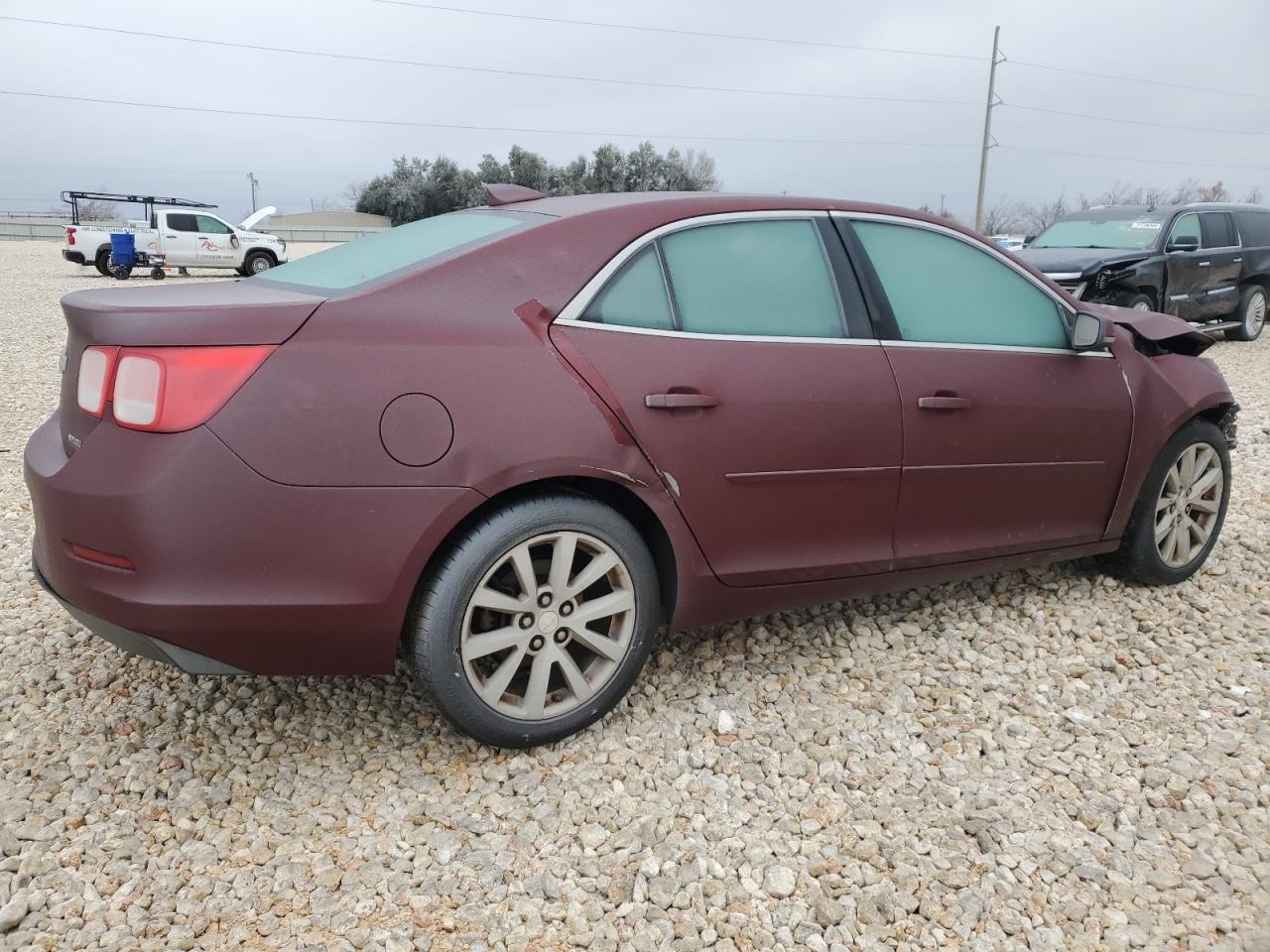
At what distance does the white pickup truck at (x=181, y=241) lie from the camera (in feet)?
72.4

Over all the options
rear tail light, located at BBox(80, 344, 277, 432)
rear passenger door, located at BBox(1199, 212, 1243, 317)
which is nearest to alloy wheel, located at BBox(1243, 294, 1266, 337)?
rear passenger door, located at BBox(1199, 212, 1243, 317)

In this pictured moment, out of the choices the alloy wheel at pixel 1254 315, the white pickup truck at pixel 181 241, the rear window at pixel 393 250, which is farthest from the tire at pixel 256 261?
the rear window at pixel 393 250

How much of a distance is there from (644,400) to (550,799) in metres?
1.10

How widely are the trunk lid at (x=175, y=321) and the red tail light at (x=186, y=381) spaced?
0.02 metres

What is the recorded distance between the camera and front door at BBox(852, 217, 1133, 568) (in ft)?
10.8

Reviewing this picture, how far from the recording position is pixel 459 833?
100 inches

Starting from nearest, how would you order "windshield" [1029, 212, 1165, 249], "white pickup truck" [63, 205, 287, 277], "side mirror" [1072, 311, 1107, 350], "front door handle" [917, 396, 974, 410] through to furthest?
"front door handle" [917, 396, 974, 410], "side mirror" [1072, 311, 1107, 350], "windshield" [1029, 212, 1165, 249], "white pickup truck" [63, 205, 287, 277]

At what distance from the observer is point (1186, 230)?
465 inches

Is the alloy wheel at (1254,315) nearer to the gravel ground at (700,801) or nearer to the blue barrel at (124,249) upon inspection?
the gravel ground at (700,801)

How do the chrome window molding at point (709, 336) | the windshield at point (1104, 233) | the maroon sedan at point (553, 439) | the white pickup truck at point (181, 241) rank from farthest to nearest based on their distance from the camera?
the white pickup truck at point (181, 241) → the windshield at point (1104, 233) → the chrome window molding at point (709, 336) → the maroon sedan at point (553, 439)

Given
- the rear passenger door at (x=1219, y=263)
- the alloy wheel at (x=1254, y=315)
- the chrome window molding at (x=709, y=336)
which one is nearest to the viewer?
the chrome window molding at (x=709, y=336)

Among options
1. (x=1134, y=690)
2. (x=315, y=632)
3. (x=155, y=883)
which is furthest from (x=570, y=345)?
(x=1134, y=690)

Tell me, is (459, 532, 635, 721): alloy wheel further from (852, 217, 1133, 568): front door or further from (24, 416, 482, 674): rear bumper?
(852, 217, 1133, 568): front door

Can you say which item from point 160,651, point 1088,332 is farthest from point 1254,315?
point 160,651
